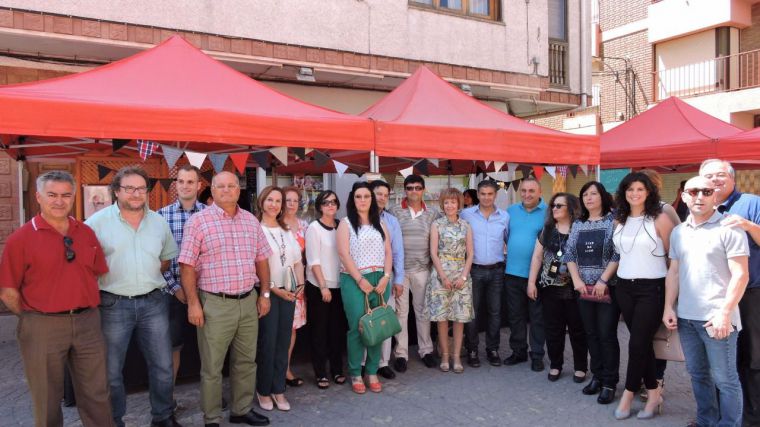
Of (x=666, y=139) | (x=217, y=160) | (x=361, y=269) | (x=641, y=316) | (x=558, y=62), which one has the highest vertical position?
(x=558, y=62)

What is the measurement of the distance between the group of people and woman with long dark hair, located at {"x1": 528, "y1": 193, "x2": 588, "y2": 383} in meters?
0.02

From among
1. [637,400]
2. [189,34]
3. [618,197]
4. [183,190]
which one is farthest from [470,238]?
[189,34]

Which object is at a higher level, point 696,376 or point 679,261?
point 679,261

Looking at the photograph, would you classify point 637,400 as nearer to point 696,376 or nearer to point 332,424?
point 696,376

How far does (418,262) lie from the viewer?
537 centimetres

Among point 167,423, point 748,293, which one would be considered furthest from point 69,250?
point 748,293

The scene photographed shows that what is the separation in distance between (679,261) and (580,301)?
1.04m

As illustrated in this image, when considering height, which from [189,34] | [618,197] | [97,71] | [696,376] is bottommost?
[696,376]

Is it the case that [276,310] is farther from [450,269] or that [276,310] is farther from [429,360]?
[429,360]

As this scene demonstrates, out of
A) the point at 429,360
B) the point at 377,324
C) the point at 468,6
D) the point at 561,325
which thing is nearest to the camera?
the point at 377,324

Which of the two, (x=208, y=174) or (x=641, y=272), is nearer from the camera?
(x=641, y=272)

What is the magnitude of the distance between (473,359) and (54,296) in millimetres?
3696

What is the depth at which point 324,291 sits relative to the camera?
481cm

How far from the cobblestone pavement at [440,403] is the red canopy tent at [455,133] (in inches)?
80.4
